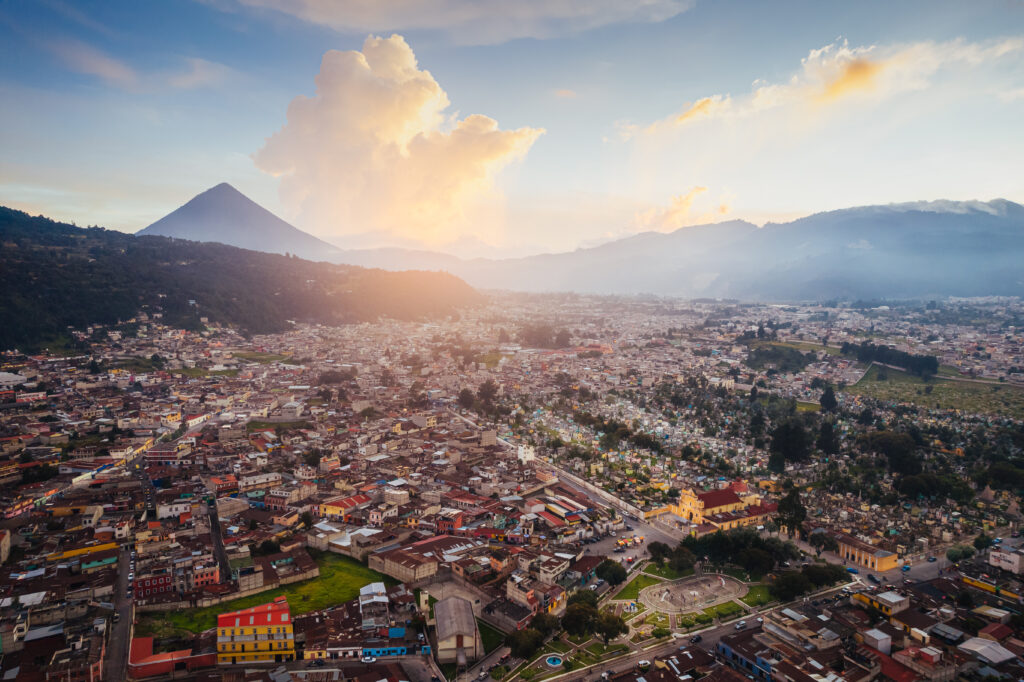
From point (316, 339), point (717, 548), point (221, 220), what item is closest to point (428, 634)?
point (717, 548)

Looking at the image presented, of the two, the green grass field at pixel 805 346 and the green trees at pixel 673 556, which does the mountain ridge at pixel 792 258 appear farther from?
the green trees at pixel 673 556

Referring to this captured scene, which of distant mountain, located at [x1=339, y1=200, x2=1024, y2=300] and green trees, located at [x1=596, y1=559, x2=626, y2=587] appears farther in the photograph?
distant mountain, located at [x1=339, y1=200, x2=1024, y2=300]

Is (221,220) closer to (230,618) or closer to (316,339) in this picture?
(316,339)

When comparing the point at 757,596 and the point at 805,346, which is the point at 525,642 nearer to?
the point at 757,596

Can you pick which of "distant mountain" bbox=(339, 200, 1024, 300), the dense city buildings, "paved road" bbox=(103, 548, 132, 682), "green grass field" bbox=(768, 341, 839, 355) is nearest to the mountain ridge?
"distant mountain" bbox=(339, 200, 1024, 300)

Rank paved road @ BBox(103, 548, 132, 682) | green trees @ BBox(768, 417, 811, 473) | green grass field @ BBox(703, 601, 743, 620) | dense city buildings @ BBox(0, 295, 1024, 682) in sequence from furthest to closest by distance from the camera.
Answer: green trees @ BBox(768, 417, 811, 473) < green grass field @ BBox(703, 601, 743, 620) < dense city buildings @ BBox(0, 295, 1024, 682) < paved road @ BBox(103, 548, 132, 682)

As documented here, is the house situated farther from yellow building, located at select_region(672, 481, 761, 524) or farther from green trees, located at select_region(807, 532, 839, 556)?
green trees, located at select_region(807, 532, 839, 556)

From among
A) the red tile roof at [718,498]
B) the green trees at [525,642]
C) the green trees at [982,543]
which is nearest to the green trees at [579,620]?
the green trees at [525,642]
